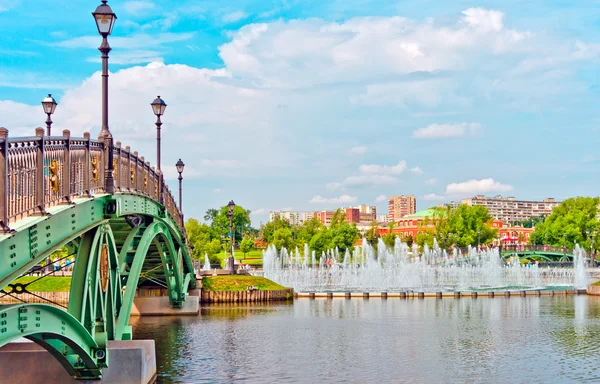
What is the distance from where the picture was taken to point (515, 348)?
35219 millimetres

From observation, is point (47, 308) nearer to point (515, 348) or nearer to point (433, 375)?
point (433, 375)

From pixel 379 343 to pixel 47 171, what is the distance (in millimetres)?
23347

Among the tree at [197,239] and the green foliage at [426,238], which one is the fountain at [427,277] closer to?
the tree at [197,239]

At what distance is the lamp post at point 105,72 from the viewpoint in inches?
742

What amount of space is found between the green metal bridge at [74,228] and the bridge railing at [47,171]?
0.06 feet

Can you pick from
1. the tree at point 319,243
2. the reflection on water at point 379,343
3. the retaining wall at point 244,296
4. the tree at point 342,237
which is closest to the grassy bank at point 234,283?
the retaining wall at point 244,296

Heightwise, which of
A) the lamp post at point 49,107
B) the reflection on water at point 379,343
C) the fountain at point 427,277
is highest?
the lamp post at point 49,107

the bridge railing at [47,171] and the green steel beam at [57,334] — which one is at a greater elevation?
the bridge railing at [47,171]

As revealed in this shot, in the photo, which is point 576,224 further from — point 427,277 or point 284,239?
point 284,239

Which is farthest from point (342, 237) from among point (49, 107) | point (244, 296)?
point (49, 107)

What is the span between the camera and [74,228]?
16781 millimetres

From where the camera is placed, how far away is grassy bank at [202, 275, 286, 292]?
6111 cm

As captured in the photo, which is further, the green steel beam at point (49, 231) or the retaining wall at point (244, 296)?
the retaining wall at point (244, 296)

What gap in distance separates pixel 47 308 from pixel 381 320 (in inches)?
1275
